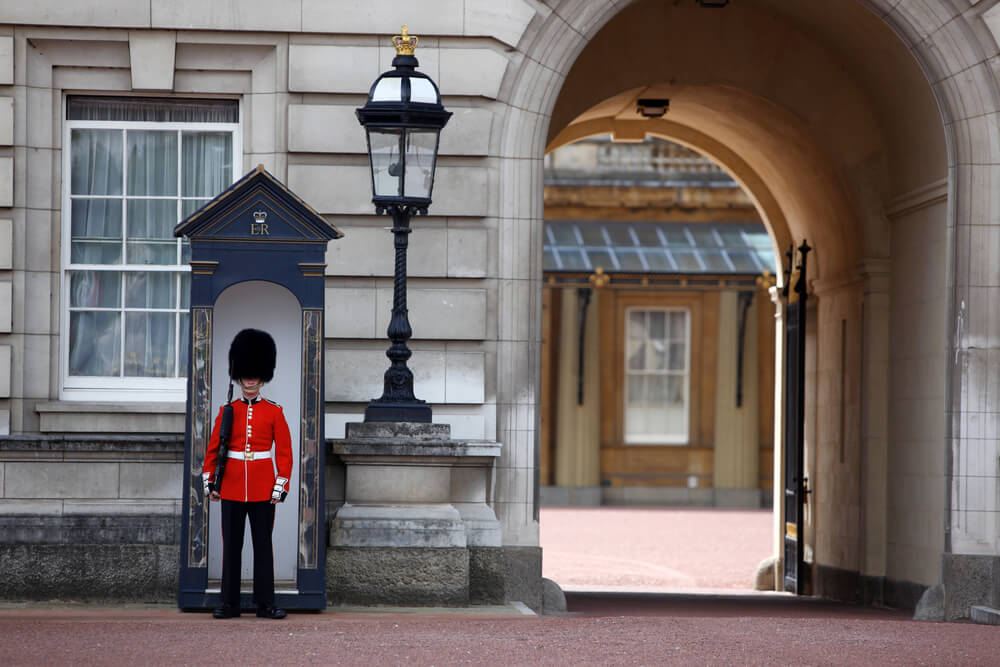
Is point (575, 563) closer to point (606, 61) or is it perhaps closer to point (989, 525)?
point (606, 61)

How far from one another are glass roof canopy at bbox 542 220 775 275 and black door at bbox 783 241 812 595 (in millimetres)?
12188

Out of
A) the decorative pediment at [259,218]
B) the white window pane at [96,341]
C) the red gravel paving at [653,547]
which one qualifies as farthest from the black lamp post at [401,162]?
the red gravel paving at [653,547]

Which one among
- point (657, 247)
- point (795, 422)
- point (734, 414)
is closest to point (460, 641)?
point (795, 422)

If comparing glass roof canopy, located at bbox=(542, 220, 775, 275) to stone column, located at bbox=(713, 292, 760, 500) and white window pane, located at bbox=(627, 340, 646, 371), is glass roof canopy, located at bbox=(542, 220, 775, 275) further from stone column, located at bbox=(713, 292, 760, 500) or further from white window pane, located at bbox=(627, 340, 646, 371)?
white window pane, located at bbox=(627, 340, 646, 371)

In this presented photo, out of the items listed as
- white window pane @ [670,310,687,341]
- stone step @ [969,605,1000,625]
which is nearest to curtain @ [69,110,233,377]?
stone step @ [969,605,1000,625]

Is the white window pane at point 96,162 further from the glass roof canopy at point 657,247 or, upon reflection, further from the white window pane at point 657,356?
the white window pane at point 657,356

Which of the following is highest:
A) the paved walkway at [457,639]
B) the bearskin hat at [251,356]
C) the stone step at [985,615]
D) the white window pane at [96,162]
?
the white window pane at [96,162]

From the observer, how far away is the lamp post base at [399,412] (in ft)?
28.7

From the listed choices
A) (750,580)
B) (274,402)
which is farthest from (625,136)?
(274,402)

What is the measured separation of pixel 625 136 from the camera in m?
14.6

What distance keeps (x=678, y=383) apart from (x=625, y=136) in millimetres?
13678

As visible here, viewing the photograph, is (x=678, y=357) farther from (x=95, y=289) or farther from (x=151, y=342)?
(x=95, y=289)

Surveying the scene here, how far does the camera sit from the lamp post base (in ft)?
28.7

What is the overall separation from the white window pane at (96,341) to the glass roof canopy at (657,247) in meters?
16.8
